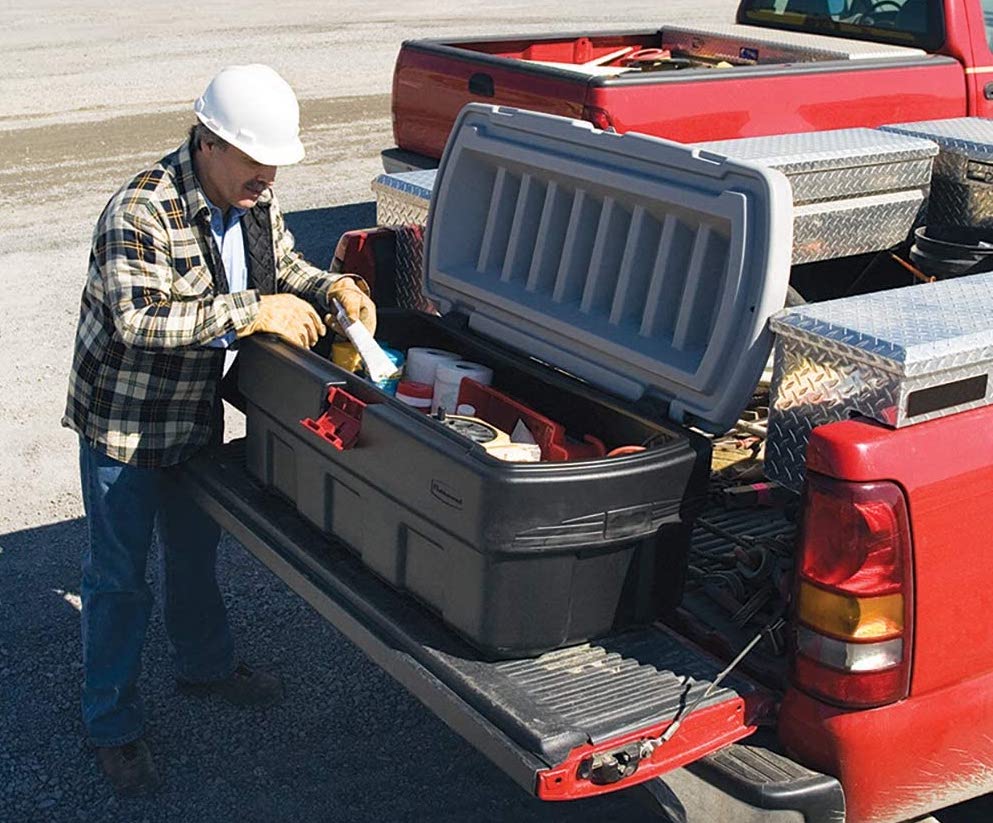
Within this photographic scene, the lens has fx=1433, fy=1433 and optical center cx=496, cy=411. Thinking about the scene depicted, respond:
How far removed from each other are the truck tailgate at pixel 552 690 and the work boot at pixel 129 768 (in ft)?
3.25

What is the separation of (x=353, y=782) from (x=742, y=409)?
1.68m

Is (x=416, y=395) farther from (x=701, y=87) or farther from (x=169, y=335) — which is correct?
(x=701, y=87)

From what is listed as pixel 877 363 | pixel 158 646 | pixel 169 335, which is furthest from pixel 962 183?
pixel 158 646

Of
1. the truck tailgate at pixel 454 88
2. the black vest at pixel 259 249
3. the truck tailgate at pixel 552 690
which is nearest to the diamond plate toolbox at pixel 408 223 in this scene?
the black vest at pixel 259 249

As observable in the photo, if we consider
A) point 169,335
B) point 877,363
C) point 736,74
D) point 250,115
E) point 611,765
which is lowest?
point 611,765

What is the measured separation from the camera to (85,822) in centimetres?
391

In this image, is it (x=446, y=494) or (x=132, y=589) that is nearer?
(x=446, y=494)

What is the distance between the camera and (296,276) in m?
4.11

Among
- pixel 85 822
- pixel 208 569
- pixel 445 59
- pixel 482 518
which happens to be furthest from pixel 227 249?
pixel 445 59

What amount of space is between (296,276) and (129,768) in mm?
1477

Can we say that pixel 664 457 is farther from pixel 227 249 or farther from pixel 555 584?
pixel 227 249

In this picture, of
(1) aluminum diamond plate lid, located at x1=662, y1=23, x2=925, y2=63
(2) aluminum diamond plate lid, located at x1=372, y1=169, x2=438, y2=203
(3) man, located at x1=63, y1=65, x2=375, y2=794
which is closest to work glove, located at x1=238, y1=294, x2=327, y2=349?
(3) man, located at x1=63, y1=65, x2=375, y2=794

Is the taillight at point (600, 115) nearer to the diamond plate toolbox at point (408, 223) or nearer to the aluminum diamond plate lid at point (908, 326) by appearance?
the diamond plate toolbox at point (408, 223)

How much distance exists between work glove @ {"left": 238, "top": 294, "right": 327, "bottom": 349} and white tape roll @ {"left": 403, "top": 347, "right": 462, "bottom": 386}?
29cm
